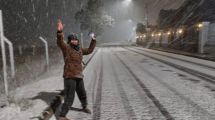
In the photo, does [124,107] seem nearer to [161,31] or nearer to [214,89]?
[214,89]

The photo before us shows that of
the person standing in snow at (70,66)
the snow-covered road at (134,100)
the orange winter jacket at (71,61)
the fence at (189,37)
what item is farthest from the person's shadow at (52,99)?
the fence at (189,37)

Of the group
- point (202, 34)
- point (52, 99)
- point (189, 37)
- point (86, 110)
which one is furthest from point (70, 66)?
point (189, 37)

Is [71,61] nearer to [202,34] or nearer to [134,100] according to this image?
[134,100]

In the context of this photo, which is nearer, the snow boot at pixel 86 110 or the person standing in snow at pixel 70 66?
the person standing in snow at pixel 70 66

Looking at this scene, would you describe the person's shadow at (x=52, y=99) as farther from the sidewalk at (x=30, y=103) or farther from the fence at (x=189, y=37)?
the fence at (x=189, y=37)

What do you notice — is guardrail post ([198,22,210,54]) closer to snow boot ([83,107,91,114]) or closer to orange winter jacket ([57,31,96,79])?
snow boot ([83,107,91,114])

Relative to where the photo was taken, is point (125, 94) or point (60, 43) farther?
point (125, 94)

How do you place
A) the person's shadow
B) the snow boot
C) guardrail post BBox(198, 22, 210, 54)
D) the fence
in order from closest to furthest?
1. the snow boot
2. the person's shadow
3. guardrail post BBox(198, 22, 210, 54)
4. the fence

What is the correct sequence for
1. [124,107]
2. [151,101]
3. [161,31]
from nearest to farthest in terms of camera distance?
1. [124,107]
2. [151,101]
3. [161,31]

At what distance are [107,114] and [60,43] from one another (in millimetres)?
1833

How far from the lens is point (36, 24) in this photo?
93812 mm

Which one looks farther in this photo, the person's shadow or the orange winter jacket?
the person's shadow

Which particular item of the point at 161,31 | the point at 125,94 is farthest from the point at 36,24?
the point at 125,94

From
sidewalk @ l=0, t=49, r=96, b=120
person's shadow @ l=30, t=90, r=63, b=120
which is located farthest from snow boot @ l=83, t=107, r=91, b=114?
sidewalk @ l=0, t=49, r=96, b=120
